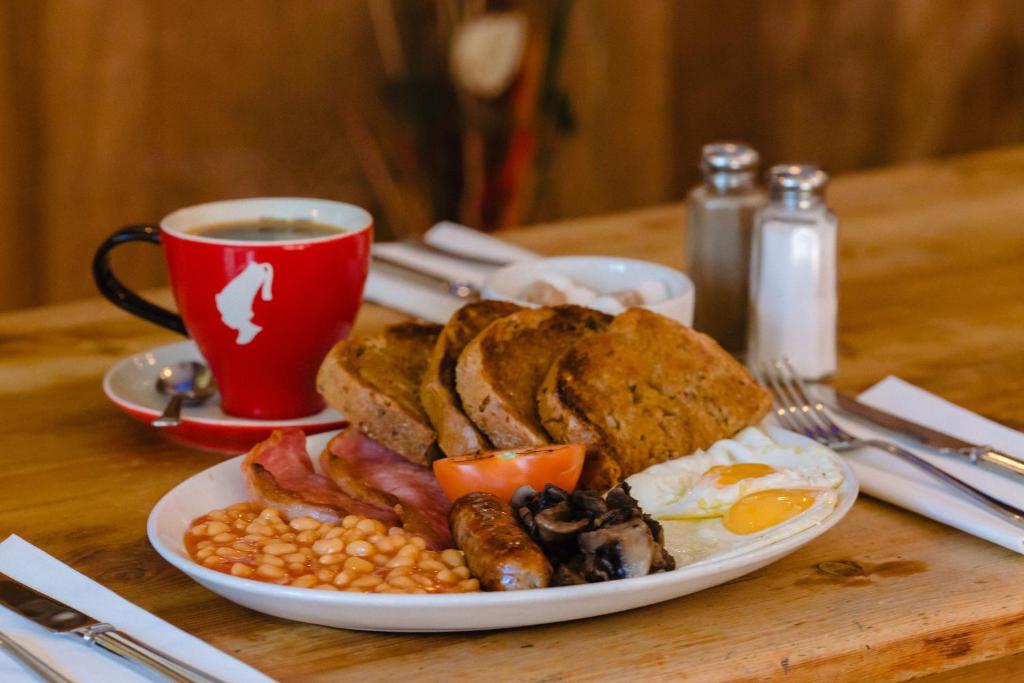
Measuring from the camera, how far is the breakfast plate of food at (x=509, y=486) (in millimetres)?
999

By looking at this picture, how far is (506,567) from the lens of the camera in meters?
0.99

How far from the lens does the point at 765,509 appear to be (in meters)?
1.10

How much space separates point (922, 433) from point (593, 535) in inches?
21.5

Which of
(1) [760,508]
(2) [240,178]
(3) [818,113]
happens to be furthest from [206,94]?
(1) [760,508]

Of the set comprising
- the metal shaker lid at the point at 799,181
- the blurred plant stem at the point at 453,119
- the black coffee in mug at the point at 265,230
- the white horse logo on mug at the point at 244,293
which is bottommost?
the blurred plant stem at the point at 453,119

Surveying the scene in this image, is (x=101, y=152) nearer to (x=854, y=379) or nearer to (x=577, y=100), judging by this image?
(x=577, y=100)

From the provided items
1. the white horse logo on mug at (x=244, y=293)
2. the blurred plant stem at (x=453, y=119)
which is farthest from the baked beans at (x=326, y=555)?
the blurred plant stem at (x=453, y=119)

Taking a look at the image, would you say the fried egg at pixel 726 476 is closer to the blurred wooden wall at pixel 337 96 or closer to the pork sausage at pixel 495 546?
the pork sausage at pixel 495 546

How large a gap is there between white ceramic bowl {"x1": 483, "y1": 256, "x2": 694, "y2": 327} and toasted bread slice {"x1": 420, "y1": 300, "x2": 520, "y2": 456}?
103mm

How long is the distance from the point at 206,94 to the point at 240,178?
0.26 meters

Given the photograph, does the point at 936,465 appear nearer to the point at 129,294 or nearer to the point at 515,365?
the point at 515,365

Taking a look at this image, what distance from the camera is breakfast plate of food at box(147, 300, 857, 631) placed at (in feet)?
3.28

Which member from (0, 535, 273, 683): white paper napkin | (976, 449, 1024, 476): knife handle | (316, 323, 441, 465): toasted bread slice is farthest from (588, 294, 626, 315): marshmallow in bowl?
(0, 535, 273, 683): white paper napkin

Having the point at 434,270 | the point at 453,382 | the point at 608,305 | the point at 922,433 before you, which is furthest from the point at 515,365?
the point at 434,270
